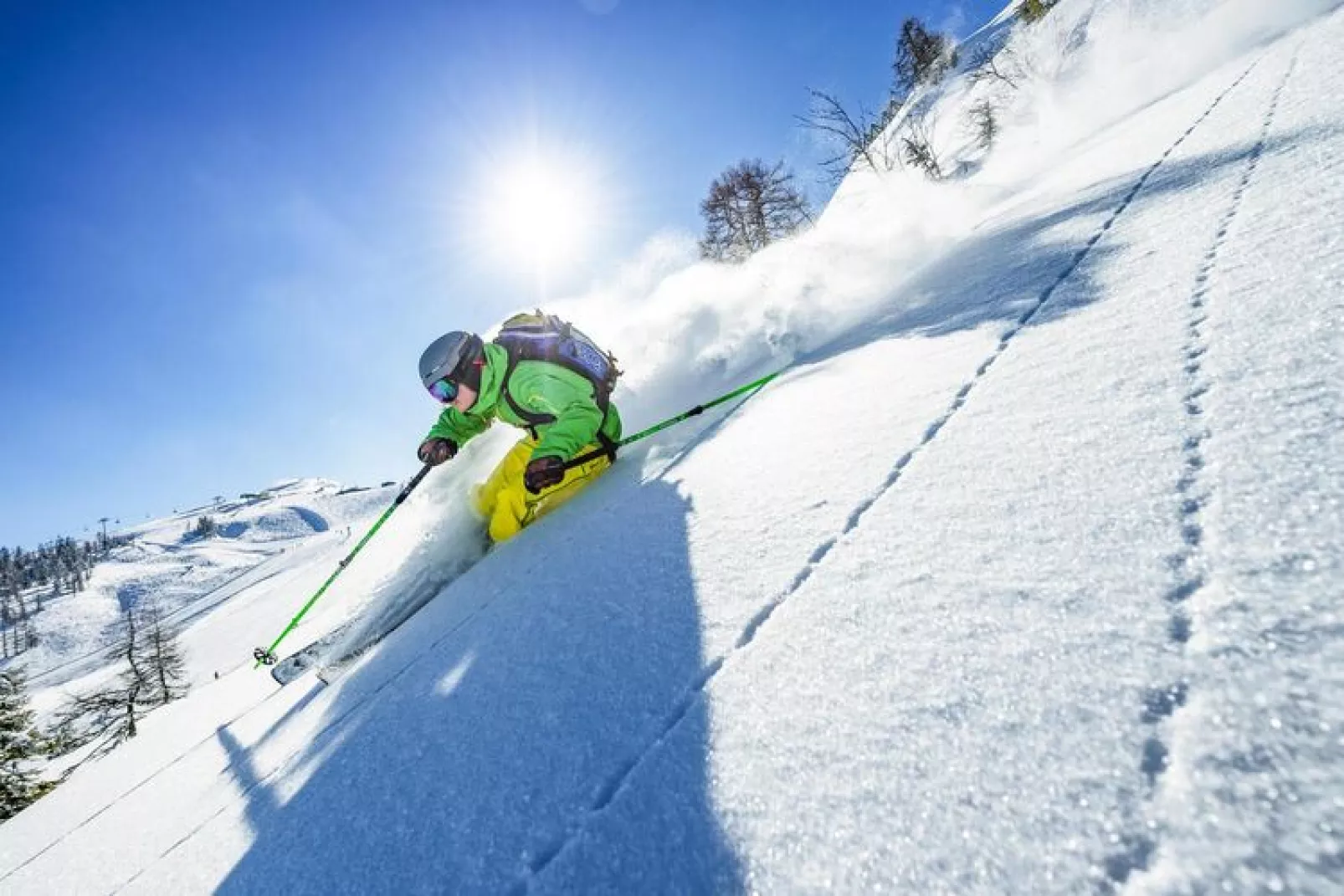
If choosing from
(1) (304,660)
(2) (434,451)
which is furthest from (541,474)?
(1) (304,660)

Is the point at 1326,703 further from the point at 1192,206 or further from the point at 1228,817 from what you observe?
the point at 1192,206

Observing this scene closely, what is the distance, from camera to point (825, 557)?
6.34 feet

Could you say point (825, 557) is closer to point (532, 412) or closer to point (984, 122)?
point (532, 412)

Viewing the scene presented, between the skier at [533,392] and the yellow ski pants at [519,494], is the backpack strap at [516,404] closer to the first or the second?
the skier at [533,392]

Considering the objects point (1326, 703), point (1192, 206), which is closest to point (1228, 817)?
point (1326, 703)

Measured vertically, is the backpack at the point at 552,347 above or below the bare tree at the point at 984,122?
below

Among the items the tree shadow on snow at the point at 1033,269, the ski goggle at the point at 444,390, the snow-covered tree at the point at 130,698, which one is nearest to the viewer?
the tree shadow on snow at the point at 1033,269

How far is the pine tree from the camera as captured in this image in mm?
15031

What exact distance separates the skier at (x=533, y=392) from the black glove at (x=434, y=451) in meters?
1.33

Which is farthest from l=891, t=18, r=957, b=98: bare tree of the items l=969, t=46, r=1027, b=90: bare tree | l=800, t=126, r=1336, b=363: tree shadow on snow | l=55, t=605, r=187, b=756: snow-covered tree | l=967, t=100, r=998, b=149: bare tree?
l=55, t=605, r=187, b=756: snow-covered tree

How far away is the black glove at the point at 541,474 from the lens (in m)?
4.68

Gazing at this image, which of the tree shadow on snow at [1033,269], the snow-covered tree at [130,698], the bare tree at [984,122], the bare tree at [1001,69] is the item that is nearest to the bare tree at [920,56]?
the bare tree at [1001,69]

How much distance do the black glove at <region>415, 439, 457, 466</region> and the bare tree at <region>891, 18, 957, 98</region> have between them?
150ft

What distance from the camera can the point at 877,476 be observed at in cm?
228
